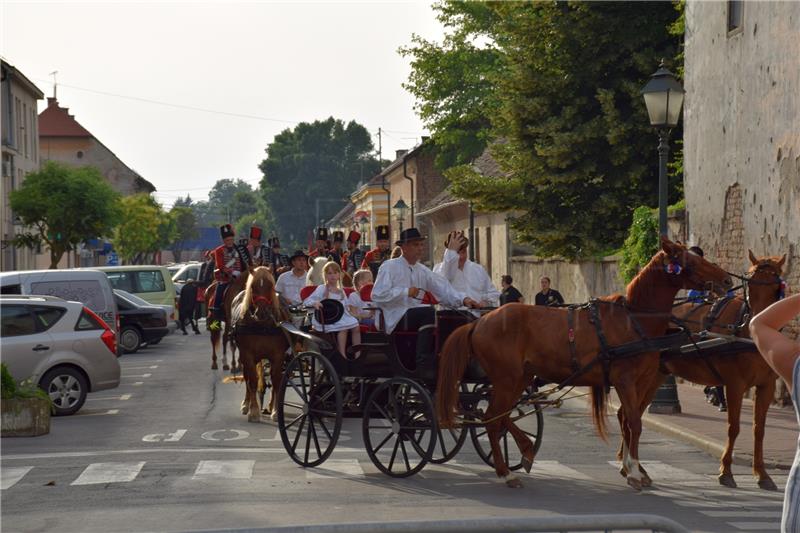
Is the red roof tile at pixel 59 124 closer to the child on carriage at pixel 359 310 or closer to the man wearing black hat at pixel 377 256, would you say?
the man wearing black hat at pixel 377 256

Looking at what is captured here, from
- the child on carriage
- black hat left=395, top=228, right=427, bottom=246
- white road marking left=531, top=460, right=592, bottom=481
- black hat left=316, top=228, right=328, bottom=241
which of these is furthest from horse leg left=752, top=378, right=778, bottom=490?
black hat left=316, top=228, right=328, bottom=241

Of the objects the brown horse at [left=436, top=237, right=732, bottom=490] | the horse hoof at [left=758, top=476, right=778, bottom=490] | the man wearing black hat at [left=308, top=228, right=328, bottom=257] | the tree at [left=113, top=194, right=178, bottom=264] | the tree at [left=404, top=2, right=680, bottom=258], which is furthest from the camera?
the tree at [left=113, top=194, right=178, bottom=264]

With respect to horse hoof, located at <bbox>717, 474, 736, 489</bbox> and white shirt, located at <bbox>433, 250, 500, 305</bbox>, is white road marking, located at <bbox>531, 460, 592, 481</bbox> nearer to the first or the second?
horse hoof, located at <bbox>717, 474, 736, 489</bbox>

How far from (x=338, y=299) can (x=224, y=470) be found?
2.53 m

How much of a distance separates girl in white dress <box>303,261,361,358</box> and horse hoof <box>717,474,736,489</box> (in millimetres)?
3604

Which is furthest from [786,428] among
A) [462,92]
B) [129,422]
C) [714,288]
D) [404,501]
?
[462,92]

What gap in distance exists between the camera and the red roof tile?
104875 millimetres

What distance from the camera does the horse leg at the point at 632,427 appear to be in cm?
1075

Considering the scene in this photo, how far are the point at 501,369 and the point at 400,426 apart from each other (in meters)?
1.11

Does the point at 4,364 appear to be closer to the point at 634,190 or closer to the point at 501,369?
the point at 501,369

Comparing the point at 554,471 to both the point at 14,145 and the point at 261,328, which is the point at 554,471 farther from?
the point at 14,145

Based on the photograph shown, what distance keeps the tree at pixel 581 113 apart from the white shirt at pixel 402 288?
16.3m

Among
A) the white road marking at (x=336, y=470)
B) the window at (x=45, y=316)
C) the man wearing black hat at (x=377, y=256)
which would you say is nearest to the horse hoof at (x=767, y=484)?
the white road marking at (x=336, y=470)

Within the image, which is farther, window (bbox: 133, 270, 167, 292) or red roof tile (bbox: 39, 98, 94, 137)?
red roof tile (bbox: 39, 98, 94, 137)
